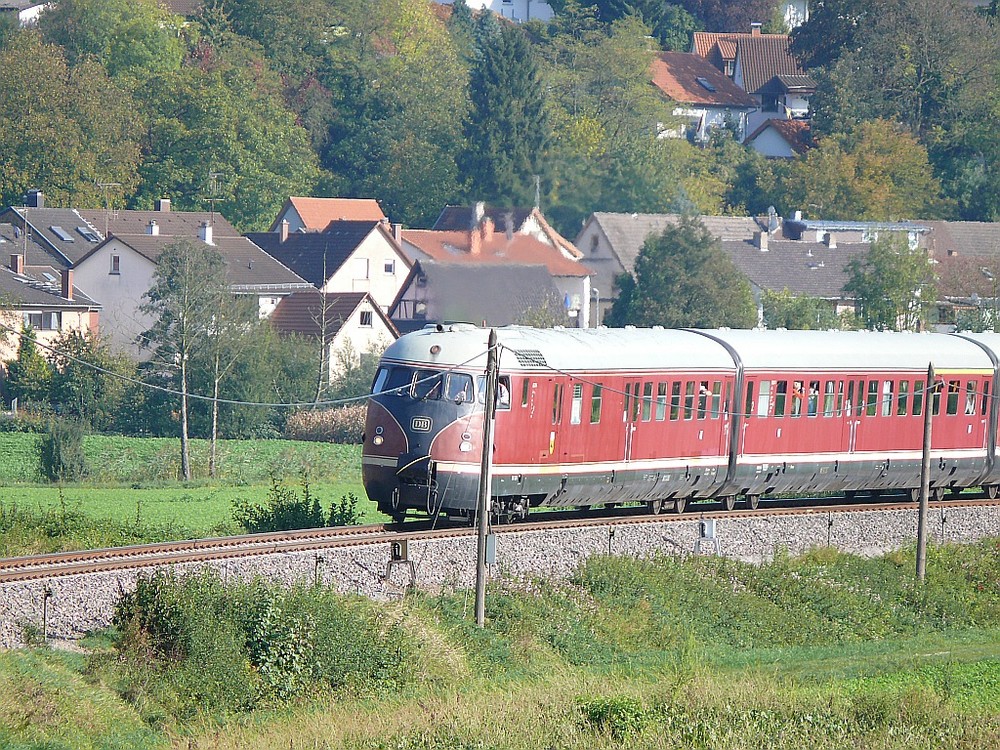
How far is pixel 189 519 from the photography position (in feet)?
130

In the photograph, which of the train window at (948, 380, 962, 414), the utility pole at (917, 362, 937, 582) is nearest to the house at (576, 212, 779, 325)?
the train window at (948, 380, 962, 414)

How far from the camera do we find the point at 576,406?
3075cm

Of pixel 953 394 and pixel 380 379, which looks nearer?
pixel 380 379

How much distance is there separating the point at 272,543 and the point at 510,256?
48658 millimetres

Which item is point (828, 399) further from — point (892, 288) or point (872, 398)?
point (892, 288)

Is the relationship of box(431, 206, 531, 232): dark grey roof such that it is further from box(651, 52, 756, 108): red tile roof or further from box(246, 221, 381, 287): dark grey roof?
box(651, 52, 756, 108): red tile roof

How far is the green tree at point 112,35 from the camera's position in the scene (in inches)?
4392

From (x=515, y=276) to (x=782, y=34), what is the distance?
272 ft

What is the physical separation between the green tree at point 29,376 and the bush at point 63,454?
1462 centimetres

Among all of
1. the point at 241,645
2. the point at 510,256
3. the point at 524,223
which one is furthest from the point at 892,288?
the point at 241,645

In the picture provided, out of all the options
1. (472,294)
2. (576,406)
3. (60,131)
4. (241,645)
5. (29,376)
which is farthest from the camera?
(60,131)

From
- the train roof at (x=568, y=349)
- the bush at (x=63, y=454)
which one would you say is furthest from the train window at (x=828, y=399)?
the bush at (x=63, y=454)

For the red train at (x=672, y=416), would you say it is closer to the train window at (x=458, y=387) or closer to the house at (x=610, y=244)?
the train window at (x=458, y=387)

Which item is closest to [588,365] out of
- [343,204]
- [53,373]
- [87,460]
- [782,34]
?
[87,460]
